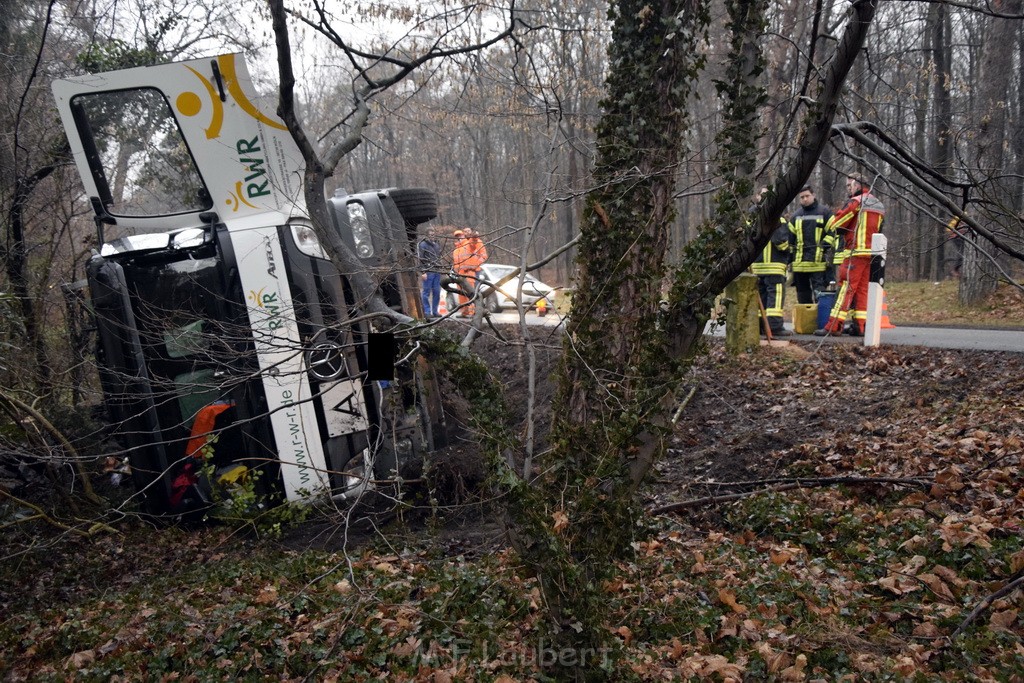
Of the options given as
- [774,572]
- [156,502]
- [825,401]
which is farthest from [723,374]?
[156,502]

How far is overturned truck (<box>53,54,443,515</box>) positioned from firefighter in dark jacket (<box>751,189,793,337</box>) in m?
5.65

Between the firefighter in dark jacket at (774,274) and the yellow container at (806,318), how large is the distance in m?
0.20

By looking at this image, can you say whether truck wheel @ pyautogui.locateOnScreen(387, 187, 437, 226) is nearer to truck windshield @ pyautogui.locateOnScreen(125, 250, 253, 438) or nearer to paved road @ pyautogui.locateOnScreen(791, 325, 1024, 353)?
truck windshield @ pyautogui.locateOnScreen(125, 250, 253, 438)

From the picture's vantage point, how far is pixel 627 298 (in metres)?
5.25

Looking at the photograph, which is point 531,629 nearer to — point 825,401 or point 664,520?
point 664,520

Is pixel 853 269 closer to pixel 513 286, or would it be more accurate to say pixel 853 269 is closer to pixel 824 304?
pixel 824 304

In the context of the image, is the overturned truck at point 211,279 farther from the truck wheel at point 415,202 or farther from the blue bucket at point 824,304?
the blue bucket at point 824,304

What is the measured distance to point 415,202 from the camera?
7.91 metres

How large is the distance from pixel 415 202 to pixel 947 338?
275 inches

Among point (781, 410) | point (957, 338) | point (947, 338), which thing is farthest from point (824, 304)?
point (781, 410)

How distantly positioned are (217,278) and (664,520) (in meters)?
4.20

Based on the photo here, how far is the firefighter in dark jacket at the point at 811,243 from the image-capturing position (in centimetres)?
1064

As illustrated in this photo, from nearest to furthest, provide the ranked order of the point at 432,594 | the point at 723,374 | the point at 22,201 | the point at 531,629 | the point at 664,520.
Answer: the point at 531,629, the point at 432,594, the point at 664,520, the point at 22,201, the point at 723,374

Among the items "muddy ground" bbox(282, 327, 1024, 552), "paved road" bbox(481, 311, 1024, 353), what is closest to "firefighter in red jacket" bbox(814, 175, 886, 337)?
"paved road" bbox(481, 311, 1024, 353)
